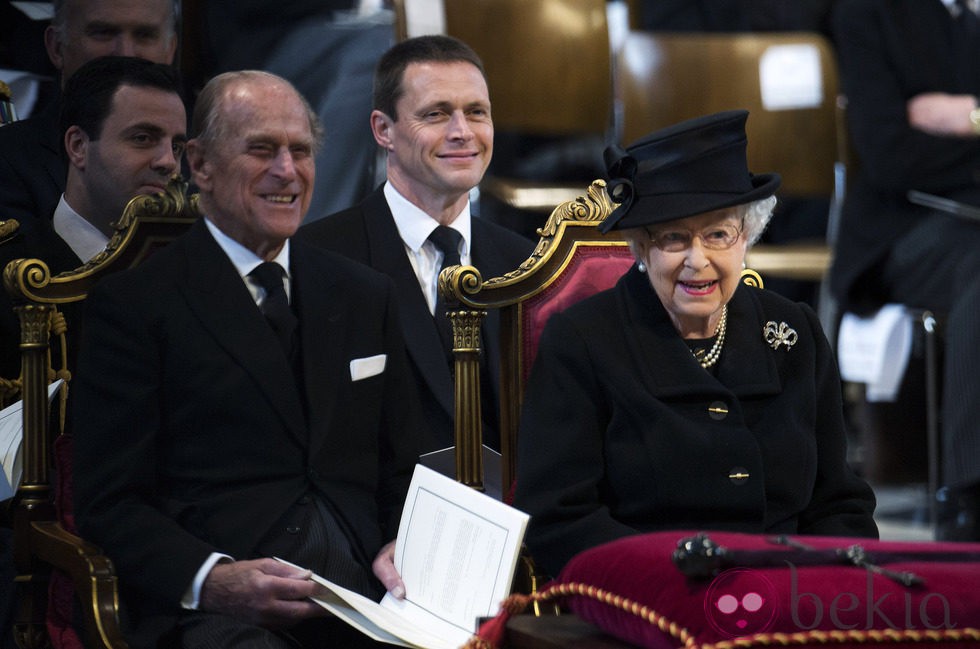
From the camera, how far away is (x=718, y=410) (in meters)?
2.11

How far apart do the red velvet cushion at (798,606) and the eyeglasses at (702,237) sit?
0.71 m

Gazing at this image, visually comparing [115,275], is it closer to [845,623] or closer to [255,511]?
[255,511]

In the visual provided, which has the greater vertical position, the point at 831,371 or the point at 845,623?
the point at 831,371

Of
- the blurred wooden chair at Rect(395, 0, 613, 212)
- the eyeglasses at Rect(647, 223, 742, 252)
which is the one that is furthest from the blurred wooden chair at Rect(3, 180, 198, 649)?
the blurred wooden chair at Rect(395, 0, 613, 212)

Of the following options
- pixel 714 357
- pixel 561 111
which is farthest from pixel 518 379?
pixel 561 111

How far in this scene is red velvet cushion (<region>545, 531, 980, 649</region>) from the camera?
142 cm

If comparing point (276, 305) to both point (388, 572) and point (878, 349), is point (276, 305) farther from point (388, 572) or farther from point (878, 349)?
point (878, 349)

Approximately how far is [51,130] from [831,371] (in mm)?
1571

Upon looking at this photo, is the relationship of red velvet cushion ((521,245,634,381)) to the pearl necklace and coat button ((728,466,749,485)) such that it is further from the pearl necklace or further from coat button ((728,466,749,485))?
coat button ((728,466,749,485))

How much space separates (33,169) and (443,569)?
4.08 feet

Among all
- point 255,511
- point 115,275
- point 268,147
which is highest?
point 268,147

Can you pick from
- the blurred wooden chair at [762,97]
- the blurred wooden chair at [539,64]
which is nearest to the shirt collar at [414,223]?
the blurred wooden chair at [539,64]

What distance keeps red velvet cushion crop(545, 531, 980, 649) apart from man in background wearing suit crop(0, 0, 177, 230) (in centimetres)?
171

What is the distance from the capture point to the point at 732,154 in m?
2.13
